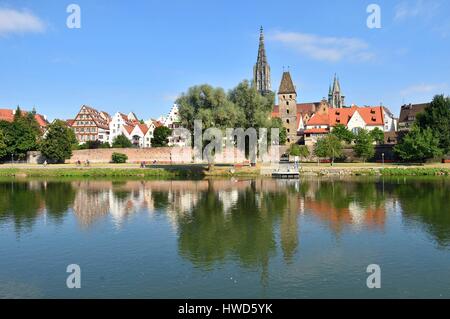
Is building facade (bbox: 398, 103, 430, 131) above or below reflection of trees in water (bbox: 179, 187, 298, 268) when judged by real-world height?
above

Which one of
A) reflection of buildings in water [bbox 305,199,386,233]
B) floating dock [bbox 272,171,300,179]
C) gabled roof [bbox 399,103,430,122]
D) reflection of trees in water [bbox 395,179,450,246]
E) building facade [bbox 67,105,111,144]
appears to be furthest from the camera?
building facade [bbox 67,105,111,144]

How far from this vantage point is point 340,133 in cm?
8450

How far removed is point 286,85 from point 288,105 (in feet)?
15.5

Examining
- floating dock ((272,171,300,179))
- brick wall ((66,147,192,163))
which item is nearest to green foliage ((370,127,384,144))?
floating dock ((272,171,300,179))

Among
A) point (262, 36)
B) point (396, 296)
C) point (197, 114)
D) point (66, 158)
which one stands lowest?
point (396, 296)

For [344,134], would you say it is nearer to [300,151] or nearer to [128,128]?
[300,151]

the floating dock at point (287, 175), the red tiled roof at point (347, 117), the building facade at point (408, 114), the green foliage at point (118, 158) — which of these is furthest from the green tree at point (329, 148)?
the green foliage at point (118, 158)

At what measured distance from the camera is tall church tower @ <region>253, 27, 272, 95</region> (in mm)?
145500

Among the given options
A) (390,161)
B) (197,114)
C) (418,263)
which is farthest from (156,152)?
(418,263)

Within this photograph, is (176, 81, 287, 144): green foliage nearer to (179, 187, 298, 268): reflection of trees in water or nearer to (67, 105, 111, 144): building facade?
(179, 187, 298, 268): reflection of trees in water

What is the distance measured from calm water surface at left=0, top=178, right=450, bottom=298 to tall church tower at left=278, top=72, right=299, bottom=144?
199 feet

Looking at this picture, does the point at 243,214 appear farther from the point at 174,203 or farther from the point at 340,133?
the point at 340,133

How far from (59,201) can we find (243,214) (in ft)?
54.9

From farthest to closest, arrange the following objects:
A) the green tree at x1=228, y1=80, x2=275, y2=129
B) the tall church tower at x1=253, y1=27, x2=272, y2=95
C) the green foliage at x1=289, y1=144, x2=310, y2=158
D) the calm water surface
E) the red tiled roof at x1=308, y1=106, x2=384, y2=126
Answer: the tall church tower at x1=253, y1=27, x2=272, y2=95 < the red tiled roof at x1=308, y1=106, x2=384, y2=126 < the green foliage at x1=289, y1=144, x2=310, y2=158 < the green tree at x1=228, y1=80, x2=275, y2=129 < the calm water surface
